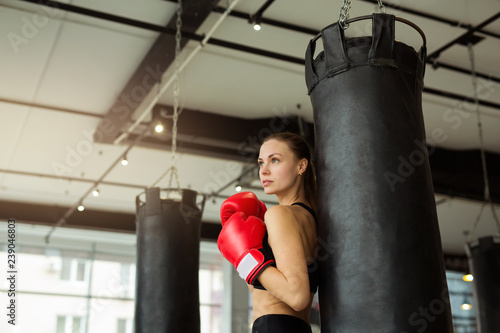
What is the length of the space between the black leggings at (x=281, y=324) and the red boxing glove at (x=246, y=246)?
19 centimetres

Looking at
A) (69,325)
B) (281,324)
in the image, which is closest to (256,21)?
(281,324)

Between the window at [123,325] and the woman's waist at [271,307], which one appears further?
the window at [123,325]

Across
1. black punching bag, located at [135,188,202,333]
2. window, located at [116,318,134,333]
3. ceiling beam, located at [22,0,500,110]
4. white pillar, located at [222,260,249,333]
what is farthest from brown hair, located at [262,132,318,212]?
window, located at [116,318,134,333]

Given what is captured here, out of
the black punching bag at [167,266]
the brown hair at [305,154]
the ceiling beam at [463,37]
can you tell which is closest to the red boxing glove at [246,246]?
the brown hair at [305,154]

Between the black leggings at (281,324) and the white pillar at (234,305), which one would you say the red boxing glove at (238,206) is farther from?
the white pillar at (234,305)

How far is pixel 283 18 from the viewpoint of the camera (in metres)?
5.48

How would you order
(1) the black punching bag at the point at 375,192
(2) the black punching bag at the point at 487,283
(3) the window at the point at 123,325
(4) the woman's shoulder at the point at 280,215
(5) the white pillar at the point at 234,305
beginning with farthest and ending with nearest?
(5) the white pillar at the point at 234,305 → (3) the window at the point at 123,325 → (2) the black punching bag at the point at 487,283 → (4) the woman's shoulder at the point at 280,215 → (1) the black punching bag at the point at 375,192

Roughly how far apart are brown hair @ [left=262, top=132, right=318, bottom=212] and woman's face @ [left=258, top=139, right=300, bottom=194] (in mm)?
21

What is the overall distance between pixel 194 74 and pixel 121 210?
5515 millimetres

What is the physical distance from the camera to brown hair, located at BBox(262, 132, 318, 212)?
211cm

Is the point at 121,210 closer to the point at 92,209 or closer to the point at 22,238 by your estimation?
the point at 92,209

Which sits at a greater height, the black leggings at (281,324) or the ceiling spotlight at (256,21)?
A: the ceiling spotlight at (256,21)

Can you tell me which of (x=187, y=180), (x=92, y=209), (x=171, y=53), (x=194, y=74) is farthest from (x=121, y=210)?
(x=171, y=53)

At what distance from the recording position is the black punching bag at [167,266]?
4.19 meters
